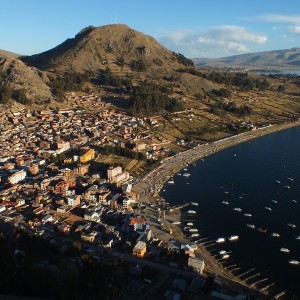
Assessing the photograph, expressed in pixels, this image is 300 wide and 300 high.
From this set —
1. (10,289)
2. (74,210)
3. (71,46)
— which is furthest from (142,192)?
(71,46)

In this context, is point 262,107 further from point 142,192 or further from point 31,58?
point 31,58

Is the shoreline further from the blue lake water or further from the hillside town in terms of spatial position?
the blue lake water

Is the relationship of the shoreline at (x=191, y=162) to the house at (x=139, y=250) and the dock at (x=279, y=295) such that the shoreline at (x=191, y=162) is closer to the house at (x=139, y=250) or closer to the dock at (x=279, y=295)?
the dock at (x=279, y=295)

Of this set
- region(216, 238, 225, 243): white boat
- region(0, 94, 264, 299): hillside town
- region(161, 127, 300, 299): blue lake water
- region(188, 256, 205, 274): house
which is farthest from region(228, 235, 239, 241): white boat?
region(188, 256, 205, 274): house

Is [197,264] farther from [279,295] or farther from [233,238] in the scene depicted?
[233,238]

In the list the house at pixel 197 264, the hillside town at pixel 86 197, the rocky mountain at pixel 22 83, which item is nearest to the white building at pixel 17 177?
the hillside town at pixel 86 197

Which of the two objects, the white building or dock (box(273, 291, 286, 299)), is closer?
dock (box(273, 291, 286, 299))
